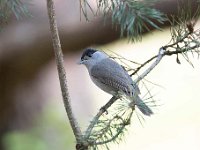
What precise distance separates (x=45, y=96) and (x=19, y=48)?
437mm

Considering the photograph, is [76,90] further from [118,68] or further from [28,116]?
[118,68]

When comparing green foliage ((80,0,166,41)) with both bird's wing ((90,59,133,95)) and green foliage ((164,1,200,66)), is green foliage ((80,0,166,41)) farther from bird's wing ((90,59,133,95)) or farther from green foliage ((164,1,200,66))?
bird's wing ((90,59,133,95))

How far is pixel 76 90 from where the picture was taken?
3.57 metres

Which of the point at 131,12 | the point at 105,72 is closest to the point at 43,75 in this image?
the point at 105,72

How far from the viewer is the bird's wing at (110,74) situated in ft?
6.32

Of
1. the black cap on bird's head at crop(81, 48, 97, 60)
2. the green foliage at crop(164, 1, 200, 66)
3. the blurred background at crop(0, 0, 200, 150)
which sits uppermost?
the green foliage at crop(164, 1, 200, 66)

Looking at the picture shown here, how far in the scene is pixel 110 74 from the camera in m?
2.18

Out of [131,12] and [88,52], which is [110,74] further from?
[131,12]

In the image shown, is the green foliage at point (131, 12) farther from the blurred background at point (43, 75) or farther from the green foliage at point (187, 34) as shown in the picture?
the blurred background at point (43, 75)

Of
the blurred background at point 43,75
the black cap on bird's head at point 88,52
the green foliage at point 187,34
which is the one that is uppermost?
the green foliage at point 187,34

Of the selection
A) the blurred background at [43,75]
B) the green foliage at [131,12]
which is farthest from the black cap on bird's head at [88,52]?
the green foliage at [131,12]

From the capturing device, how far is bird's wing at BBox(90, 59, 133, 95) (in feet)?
6.32

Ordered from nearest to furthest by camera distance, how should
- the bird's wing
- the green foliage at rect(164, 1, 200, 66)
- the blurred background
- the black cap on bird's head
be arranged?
the green foliage at rect(164, 1, 200, 66) → the bird's wing → the black cap on bird's head → the blurred background

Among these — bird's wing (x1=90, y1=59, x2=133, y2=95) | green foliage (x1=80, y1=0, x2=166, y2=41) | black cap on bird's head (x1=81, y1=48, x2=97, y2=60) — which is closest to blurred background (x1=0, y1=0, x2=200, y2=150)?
black cap on bird's head (x1=81, y1=48, x2=97, y2=60)
